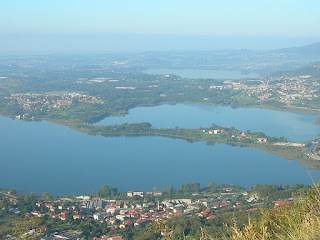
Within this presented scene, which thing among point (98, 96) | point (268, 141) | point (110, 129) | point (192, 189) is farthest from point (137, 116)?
point (192, 189)

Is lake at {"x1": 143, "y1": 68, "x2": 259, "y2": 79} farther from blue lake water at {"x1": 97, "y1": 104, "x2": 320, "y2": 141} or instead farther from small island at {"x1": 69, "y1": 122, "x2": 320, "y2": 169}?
small island at {"x1": 69, "y1": 122, "x2": 320, "y2": 169}

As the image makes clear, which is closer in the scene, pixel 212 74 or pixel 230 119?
pixel 230 119

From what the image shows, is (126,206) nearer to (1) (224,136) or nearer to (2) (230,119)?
(1) (224,136)

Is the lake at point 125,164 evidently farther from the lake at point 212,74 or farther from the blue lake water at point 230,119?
the lake at point 212,74

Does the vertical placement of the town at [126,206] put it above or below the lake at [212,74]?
below

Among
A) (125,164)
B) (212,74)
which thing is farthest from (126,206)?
(212,74)

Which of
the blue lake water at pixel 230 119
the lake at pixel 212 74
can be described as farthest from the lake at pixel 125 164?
the lake at pixel 212 74
